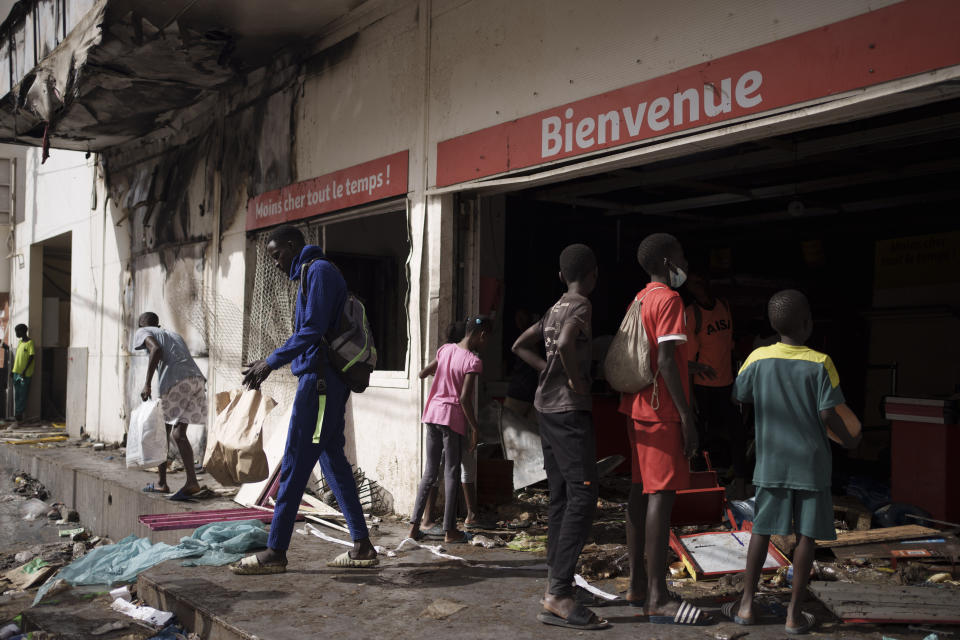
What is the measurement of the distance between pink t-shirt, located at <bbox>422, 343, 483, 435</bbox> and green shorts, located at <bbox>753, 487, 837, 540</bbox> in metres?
2.36

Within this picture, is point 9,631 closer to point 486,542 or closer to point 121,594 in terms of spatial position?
point 121,594

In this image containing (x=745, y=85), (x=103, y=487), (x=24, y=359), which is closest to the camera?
(x=745, y=85)

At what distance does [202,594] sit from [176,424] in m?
3.62

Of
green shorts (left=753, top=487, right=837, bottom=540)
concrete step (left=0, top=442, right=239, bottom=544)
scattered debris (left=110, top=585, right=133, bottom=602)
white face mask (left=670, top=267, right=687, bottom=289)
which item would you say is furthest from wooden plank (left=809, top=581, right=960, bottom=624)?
concrete step (left=0, top=442, right=239, bottom=544)

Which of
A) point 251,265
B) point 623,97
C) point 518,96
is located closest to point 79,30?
point 251,265

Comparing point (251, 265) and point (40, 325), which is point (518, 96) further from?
point (40, 325)

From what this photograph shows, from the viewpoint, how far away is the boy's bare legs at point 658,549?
381 cm

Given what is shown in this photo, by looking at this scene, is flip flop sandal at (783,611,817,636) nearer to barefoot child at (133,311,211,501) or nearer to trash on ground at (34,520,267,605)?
trash on ground at (34,520,267,605)

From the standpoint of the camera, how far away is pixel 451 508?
570 cm

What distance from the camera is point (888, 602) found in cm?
399

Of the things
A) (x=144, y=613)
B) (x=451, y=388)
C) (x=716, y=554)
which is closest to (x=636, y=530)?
(x=716, y=554)

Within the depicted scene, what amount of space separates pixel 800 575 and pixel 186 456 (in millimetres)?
5694

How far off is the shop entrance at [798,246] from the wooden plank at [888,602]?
3.70 meters

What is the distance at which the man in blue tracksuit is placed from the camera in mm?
4750
